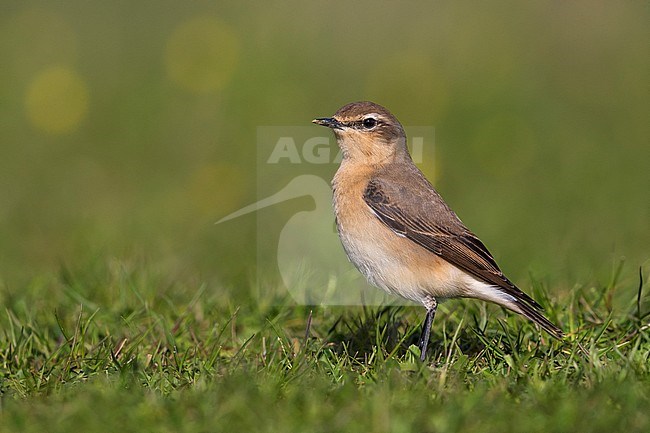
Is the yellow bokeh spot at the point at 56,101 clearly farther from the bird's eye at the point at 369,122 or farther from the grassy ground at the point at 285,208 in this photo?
the bird's eye at the point at 369,122

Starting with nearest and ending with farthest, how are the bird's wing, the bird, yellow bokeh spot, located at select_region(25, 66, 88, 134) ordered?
the bird < the bird's wing < yellow bokeh spot, located at select_region(25, 66, 88, 134)

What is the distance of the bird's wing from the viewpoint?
23.7ft

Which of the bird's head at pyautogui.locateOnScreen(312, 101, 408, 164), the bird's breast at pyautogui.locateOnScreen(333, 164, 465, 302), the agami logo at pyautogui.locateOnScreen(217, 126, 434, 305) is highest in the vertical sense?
the bird's head at pyautogui.locateOnScreen(312, 101, 408, 164)

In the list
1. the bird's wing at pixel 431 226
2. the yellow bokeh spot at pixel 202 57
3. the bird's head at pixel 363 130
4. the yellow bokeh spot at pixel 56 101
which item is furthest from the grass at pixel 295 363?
the yellow bokeh spot at pixel 202 57

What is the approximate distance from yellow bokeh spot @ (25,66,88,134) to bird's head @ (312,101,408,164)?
7.71 meters

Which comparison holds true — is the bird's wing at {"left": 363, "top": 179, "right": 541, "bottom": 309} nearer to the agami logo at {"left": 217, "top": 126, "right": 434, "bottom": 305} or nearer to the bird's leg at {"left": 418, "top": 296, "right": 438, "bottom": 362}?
the bird's leg at {"left": 418, "top": 296, "right": 438, "bottom": 362}

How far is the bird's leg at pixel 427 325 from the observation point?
272 inches

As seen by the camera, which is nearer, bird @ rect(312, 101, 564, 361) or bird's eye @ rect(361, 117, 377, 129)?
bird @ rect(312, 101, 564, 361)

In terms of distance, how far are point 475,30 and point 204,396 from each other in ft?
43.1

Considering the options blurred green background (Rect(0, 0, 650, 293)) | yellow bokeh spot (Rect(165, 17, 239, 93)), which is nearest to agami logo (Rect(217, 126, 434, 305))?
blurred green background (Rect(0, 0, 650, 293))

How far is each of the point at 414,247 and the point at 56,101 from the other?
932 centimetres

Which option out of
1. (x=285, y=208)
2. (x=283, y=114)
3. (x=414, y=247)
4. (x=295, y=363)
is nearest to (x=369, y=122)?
(x=414, y=247)

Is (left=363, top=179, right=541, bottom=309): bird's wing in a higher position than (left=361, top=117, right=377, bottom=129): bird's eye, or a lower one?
lower

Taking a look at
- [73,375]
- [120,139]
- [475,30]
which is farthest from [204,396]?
[475,30]
